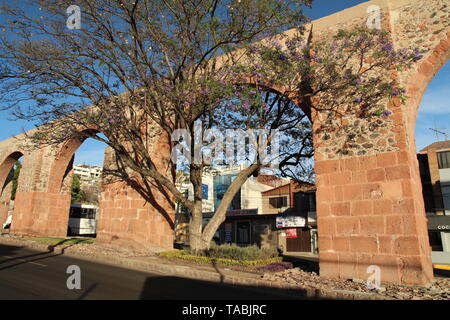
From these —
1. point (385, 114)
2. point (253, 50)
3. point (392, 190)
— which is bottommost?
point (392, 190)

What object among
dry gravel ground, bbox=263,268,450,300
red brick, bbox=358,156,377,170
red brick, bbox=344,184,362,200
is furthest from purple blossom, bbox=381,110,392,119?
dry gravel ground, bbox=263,268,450,300

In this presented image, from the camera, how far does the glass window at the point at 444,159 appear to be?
24312 mm

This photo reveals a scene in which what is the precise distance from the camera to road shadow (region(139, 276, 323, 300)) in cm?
593

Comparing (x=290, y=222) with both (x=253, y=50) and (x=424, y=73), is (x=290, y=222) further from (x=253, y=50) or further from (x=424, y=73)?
(x=424, y=73)

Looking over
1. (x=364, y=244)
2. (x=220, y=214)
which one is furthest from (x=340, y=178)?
(x=220, y=214)

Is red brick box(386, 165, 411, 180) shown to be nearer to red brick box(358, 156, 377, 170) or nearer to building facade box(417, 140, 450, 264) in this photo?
red brick box(358, 156, 377, 170)

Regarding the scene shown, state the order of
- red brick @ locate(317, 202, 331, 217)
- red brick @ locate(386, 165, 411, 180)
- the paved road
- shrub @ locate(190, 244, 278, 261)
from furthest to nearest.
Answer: shrub @ locate(190, 244, 278, 261), red brick @ locate(317, 202, 331, 217), red brick @ locate(386, 165, 411, 180), the paved road

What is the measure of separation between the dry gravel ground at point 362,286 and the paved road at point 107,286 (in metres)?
0.86

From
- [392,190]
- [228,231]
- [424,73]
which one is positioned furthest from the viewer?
[228,231]

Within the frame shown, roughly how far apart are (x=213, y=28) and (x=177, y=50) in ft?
5.18

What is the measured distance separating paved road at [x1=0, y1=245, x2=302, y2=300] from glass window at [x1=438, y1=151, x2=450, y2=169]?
926 inches

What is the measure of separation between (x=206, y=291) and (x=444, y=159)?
2481 centimetres

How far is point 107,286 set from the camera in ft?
21.1

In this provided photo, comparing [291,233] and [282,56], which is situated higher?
[282,56]
